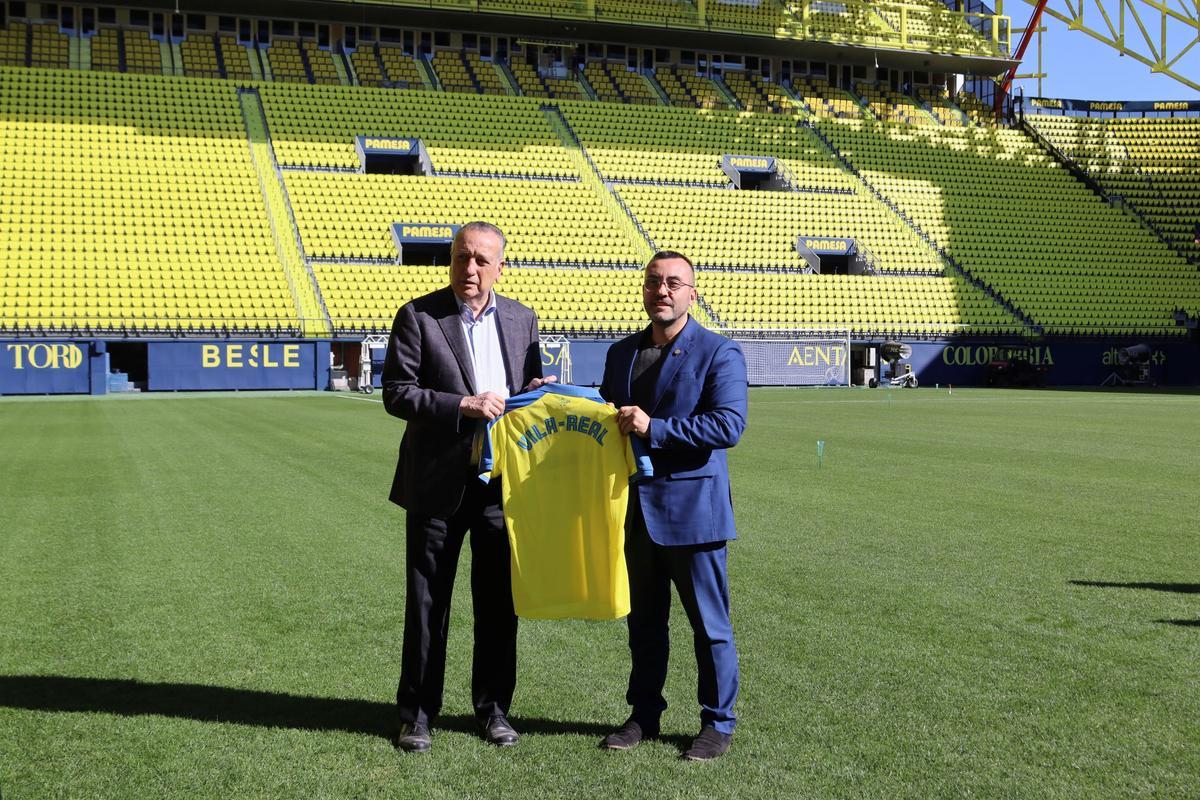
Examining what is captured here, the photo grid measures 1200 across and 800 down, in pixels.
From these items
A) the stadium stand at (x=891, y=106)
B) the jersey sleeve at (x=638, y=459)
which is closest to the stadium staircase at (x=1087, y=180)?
the stadium stand at (x=891, y=106)

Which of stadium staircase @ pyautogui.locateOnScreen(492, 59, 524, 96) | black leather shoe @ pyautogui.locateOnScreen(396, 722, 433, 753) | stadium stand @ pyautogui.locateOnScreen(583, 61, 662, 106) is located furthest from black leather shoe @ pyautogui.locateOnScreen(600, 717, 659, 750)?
stadium stand @ pyautogui.locateOnScreen(583, 61, 662, 106)

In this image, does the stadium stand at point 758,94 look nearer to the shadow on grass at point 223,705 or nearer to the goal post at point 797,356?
the goal post at point 797,356

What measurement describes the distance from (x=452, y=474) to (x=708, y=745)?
142cm

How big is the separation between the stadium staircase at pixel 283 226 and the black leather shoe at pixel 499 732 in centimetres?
3276

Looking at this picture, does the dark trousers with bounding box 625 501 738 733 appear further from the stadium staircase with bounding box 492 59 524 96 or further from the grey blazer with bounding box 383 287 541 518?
the stadium staircase with bounding box 492 59 524 96

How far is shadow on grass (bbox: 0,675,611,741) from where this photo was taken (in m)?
4.77

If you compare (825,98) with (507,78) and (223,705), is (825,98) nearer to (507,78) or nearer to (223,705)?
(507,78)

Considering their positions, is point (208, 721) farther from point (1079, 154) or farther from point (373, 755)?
point (1079, 154)

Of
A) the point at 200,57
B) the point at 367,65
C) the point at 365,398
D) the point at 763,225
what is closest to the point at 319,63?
the point at 367,65

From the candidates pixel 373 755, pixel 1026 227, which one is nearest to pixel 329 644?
pixel 373 755

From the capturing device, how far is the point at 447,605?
15.8ft

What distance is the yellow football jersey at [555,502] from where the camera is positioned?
180 inches

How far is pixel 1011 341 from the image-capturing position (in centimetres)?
4272

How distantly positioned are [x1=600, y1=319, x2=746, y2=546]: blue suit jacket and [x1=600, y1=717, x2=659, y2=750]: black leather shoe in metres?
0.76
